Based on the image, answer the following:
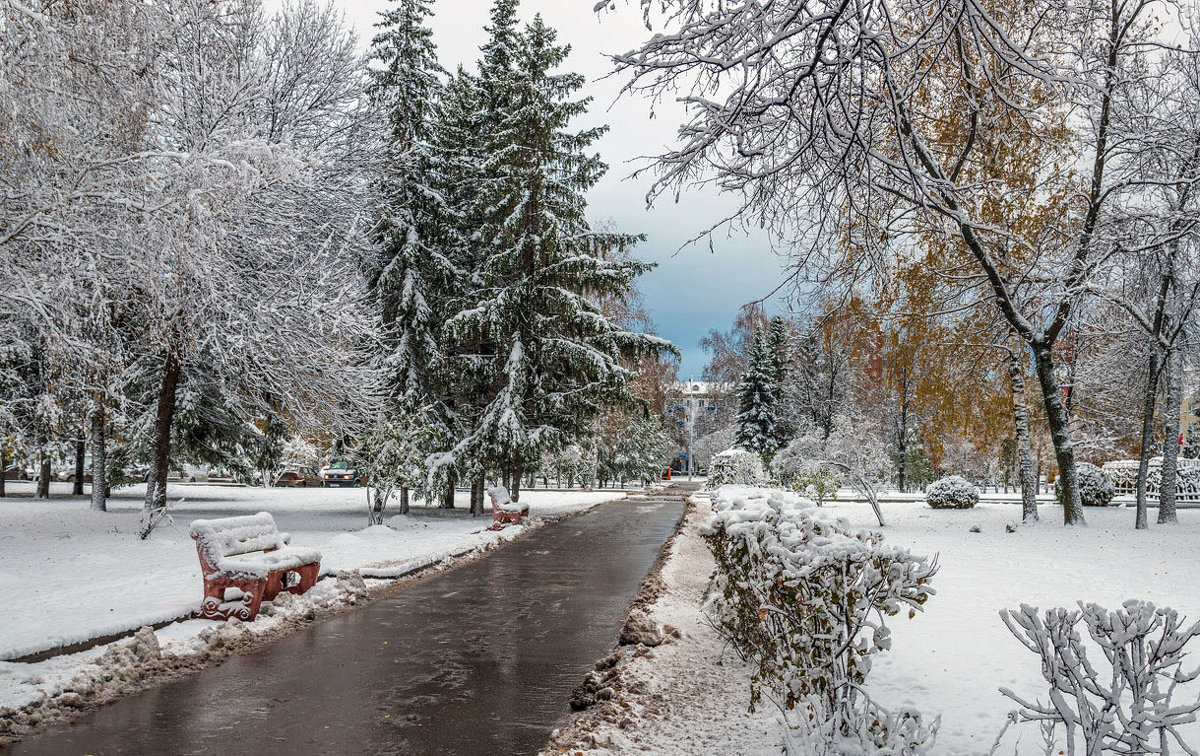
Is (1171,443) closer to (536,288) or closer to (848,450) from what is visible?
(848,450)

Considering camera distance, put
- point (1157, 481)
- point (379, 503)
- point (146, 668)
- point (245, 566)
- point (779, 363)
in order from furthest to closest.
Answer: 1. point (779, 363)
2. point (1157, 481)
3. point (379, 503)
4. point (245, 566)
5. point (146, 668)

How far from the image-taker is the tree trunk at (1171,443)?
17.6m

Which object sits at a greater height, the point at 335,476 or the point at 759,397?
the point at 759,397

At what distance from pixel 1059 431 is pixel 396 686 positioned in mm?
14473

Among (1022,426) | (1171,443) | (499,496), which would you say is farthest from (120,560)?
(1171,443)

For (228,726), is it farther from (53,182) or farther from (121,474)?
(121,474)

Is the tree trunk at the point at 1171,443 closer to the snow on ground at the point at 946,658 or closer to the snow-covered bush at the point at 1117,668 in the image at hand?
the snow on ground at the point at 946,658

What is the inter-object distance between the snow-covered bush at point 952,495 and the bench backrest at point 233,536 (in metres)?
20.5

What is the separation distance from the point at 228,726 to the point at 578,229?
1841 cm

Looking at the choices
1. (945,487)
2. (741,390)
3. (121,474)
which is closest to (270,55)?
(121,474)

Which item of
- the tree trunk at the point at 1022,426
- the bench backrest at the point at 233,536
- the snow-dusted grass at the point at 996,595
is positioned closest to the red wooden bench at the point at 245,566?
the bench backrest at the point at 233,536

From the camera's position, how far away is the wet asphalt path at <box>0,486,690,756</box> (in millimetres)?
4457

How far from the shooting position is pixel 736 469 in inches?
942

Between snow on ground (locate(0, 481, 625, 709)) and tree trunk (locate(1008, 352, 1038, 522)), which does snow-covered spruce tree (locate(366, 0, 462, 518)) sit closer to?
snow on ground (locate(0, 481, 625, 709))
